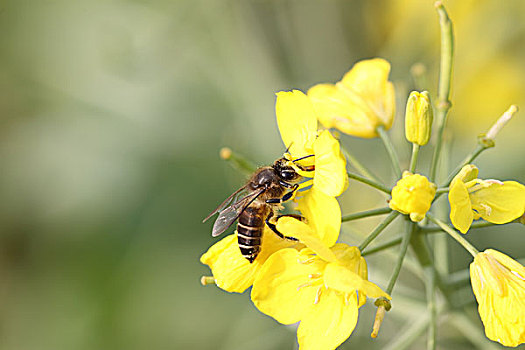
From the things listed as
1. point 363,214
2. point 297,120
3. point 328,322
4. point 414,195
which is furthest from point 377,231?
point 297,120

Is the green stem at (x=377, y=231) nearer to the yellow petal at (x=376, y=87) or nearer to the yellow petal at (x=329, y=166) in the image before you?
the yellow petal at (x=329, y=166)

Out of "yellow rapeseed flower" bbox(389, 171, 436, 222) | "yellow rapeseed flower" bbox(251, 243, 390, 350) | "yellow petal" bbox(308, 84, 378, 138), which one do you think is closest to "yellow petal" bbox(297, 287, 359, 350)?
"yellow rapeseed flower" bbox(251, 243, 390, 350)

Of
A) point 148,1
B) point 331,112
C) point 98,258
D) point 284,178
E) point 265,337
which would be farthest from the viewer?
point 148,1

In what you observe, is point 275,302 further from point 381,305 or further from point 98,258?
point 98,258

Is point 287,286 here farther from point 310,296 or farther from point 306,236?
point 306,236

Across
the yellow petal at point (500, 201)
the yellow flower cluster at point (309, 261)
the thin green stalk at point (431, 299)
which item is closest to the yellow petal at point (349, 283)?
the yellow flower cluster at point (309, 261)

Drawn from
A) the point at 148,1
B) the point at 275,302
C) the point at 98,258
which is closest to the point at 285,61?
the point at 148,1

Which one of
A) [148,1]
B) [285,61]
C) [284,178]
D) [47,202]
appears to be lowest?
[47,202]
